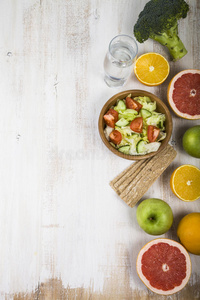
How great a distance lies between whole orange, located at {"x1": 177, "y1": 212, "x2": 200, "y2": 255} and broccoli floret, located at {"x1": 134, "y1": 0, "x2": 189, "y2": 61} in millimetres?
835

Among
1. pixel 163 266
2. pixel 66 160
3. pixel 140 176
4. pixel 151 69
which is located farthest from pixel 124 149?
pixel 163 266

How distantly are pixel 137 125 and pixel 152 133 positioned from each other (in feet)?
0.27

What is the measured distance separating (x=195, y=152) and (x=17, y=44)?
109 centimetres

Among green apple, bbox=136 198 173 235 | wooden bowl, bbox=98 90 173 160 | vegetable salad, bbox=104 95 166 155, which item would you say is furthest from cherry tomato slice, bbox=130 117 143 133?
green apple, bbox=136 198 173 235

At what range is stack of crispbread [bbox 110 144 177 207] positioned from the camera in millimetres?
1530

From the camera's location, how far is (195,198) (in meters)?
1.50

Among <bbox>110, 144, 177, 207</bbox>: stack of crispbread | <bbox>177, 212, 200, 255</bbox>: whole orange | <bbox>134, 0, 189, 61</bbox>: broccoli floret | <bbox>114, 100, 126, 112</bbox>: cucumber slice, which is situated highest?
<bbox>134, 0, 189, 61</bbox>: broccoli floret

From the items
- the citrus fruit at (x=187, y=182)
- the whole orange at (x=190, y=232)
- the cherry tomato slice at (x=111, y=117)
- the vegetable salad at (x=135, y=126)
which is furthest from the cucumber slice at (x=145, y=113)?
the whole orange at (x=190, y=232)

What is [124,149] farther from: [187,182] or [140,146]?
[187,182]

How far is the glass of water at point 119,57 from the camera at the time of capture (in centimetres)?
153

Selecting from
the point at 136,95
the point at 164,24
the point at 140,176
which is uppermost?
the point at 164,24

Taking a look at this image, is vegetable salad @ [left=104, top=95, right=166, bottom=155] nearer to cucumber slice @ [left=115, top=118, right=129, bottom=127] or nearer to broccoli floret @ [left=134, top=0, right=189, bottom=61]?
cucumber slice @ [left=115, top=118, right=129, bottom=127]

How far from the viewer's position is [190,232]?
1.42 m

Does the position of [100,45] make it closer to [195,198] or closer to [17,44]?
[17,44]
